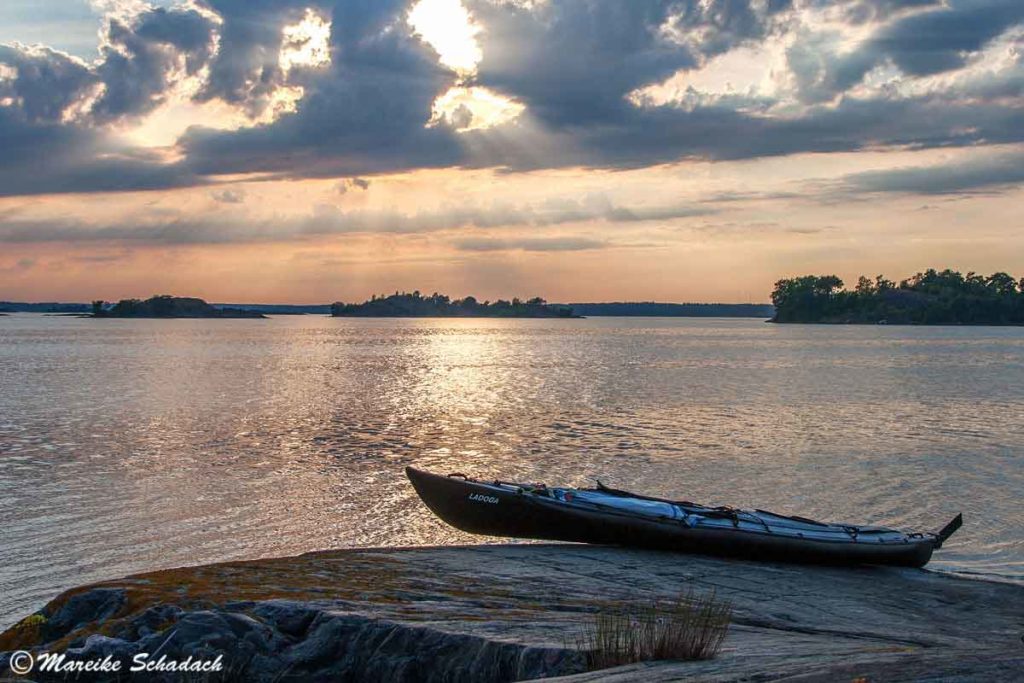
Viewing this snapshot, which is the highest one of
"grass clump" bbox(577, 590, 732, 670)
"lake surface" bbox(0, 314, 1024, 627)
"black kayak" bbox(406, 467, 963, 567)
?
"grass clump" bbox(577, 590, 732, 670)

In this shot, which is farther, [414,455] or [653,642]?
[414,455]

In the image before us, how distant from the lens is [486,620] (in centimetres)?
1171

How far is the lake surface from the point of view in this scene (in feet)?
70.6

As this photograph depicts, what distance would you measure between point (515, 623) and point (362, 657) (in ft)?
6.58

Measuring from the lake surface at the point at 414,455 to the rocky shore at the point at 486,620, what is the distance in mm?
4500

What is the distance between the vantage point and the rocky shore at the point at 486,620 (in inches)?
386

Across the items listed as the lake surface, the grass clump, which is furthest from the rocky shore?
the lake surface

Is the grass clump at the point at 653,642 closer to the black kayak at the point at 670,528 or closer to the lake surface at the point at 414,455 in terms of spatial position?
the black kayak at the point at 670,528

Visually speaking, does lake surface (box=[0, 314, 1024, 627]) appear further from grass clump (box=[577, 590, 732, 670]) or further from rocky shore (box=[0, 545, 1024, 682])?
grass clump (box=[577, 590, 732, 670])
